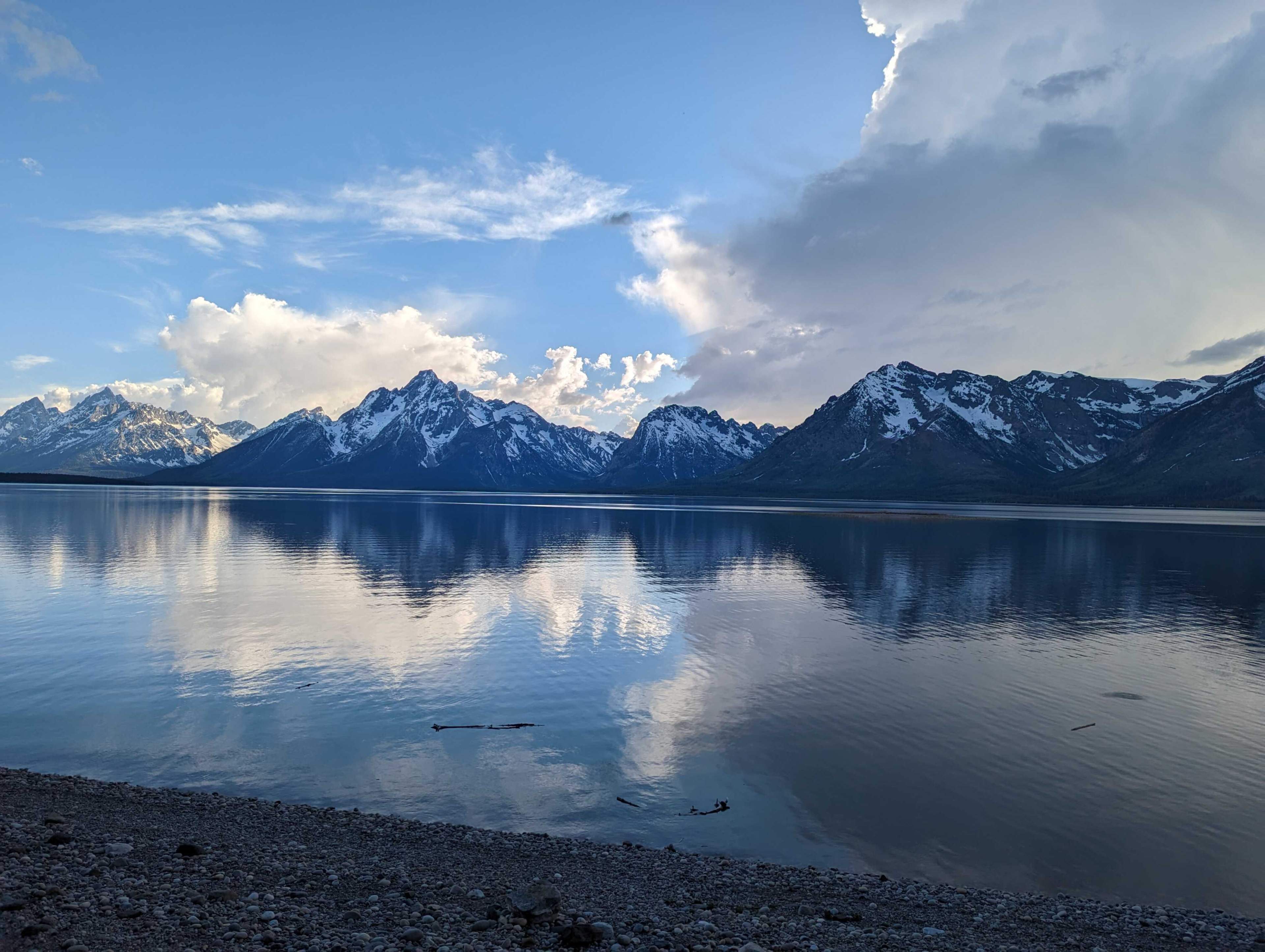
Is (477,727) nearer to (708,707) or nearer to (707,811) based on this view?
(708,707)

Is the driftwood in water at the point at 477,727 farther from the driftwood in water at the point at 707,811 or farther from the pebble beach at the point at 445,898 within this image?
the driftwood in water at the point at 707,811

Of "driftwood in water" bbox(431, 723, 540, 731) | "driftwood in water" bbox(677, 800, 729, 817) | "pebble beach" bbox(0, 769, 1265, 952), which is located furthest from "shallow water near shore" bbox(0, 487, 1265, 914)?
"pebble beach" bbox(0, 769, 1265, 952)

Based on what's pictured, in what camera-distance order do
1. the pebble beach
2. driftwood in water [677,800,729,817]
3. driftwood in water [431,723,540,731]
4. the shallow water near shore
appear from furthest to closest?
driftwood in water [431,723,540,731] → driftwood in water [677,800,729,817] → the shallow water near shore → the pebble beach

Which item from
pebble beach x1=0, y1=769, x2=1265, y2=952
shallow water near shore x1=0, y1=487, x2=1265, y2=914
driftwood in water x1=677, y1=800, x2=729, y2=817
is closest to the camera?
pebble beach x1=0, y1=769, x2=1265, y2=952

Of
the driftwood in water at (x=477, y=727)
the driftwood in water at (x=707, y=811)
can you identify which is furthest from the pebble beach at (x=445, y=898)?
the driftwood in water at (x=477, y=727)

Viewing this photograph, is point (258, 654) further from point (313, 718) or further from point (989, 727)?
point (989, 727)

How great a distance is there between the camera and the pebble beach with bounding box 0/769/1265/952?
14.5m

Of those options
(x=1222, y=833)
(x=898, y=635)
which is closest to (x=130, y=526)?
(x=898, y=635)

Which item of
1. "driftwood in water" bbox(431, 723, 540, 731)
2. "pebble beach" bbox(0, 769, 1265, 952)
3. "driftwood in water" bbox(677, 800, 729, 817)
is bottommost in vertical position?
"driftwood in water" bbox(431, 723, 540, 731)

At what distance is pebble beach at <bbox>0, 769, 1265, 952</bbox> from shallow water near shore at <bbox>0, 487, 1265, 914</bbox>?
216 centimetres

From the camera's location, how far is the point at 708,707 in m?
34.9

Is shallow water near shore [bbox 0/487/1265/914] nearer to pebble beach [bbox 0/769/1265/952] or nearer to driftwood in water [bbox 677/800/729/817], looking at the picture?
driftwood in water [bbox 677/800/729/817]

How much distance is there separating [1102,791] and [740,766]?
12357mm

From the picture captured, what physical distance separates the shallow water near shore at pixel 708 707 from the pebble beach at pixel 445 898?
2.16 m
